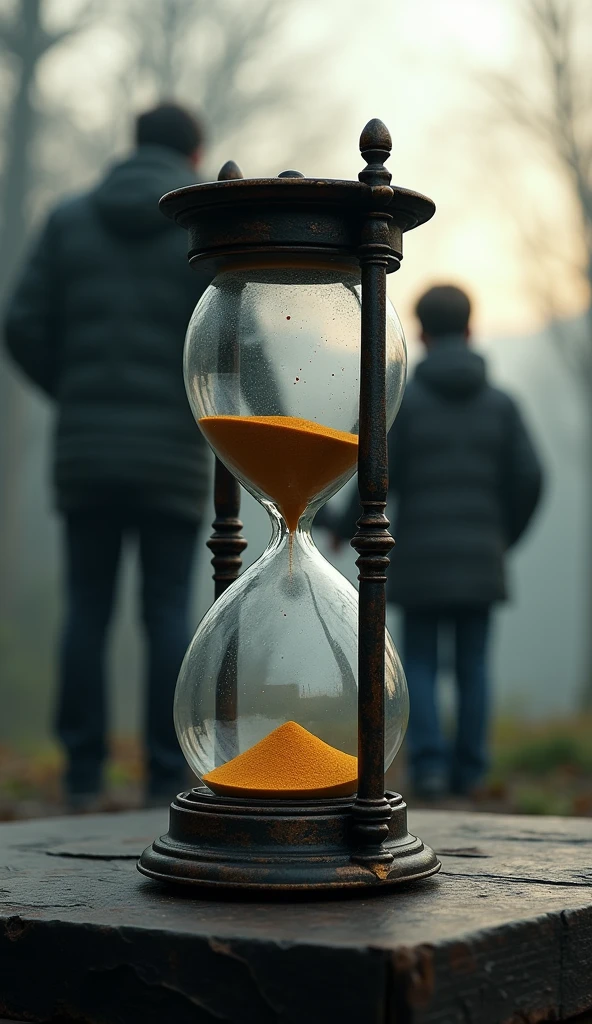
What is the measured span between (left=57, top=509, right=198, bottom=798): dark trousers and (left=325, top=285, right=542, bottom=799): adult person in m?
1.38

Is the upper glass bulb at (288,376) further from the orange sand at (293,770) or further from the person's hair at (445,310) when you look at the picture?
the person's hair at (445,310)

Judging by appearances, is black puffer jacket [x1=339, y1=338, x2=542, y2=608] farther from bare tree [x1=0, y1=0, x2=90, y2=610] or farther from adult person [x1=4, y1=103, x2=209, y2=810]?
bare tree [x1=0, y1=0, x2=90, y2=610]

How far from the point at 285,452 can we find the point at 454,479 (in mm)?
4603

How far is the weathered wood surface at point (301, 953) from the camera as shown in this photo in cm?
173

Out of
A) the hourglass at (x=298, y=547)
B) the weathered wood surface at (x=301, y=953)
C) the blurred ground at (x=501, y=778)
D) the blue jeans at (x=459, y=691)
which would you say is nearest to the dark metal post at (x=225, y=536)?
the hourglass at (x=298, y=547)

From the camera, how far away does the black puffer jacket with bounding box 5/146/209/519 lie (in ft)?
17.6

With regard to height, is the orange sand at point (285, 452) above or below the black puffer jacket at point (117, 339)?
below

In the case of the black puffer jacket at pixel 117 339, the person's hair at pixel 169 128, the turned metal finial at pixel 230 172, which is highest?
the person's hair at pixel 169 128

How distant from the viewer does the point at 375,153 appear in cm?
216

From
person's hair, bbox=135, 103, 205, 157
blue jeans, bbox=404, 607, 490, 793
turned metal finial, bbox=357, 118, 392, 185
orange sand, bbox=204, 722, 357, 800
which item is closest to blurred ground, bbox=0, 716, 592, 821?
blue jeans, bbox=404, 607, 490, 793

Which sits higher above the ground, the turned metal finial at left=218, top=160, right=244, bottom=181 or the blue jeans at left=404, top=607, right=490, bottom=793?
the turned metal finial at left=218, top=160, right=244, bottom=181

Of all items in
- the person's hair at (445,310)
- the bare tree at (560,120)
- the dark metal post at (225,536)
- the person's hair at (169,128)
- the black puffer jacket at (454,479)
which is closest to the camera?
the dark metal post at (225,536)

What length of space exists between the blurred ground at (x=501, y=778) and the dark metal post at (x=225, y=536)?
297 centimetres

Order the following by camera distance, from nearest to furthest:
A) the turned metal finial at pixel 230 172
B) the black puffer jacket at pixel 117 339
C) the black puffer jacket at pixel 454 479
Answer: the turned metal finial at pixel 230 172 → the black puffer jacket at pixel 117 339 → the black puffer jacket at pixel 454 479
